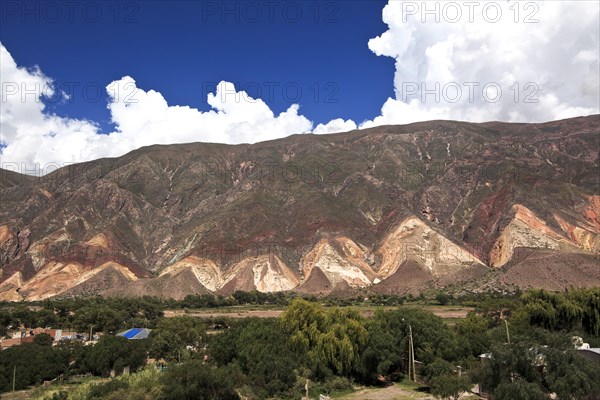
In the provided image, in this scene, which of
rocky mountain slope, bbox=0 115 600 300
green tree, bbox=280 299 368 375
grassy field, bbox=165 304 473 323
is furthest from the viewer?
rocky mountain slope, bbox=0 115 600 300

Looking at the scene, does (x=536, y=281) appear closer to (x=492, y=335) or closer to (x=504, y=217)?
(x=504, y=217)

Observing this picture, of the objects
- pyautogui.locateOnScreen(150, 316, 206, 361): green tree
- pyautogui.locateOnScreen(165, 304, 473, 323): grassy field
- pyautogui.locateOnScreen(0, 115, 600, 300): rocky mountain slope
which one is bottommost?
pyautogui.locateOnScreen(165, 304, 473, 323): grassy field

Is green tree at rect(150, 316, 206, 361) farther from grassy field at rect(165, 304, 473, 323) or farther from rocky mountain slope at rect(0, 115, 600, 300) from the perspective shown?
rocky mountain slope at rect(0, 115, 600, 300)

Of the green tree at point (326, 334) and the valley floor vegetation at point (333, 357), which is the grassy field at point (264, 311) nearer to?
the valley floor vegetation at point (333, 357)

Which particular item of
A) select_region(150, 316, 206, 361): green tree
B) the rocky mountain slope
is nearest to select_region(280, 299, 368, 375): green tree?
select_region(150, 316, 206, 361): green tree

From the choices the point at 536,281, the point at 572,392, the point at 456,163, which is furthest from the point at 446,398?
the point at 456,163
